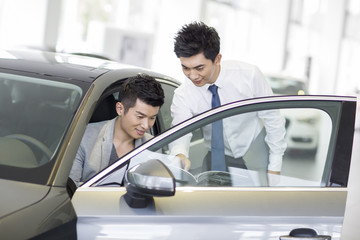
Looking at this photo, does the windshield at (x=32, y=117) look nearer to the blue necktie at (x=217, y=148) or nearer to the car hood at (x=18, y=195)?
the car hood at (x=18, y=195)

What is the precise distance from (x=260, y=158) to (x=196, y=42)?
2.75 feet

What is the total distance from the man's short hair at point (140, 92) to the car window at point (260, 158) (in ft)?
1.69

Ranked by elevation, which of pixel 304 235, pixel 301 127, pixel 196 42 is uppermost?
pixel 196 42

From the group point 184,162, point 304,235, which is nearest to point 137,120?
point 184,162

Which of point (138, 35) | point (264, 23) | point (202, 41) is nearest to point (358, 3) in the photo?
point (264, 23)

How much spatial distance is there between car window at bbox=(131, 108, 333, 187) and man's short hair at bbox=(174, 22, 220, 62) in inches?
27.7

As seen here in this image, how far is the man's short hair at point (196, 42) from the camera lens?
278cm

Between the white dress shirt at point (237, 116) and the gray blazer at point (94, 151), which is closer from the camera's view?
the white dress shirt at point (237, 116)

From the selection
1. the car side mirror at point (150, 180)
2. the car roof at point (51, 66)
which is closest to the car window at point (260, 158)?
the car side mirror at point (150, 180)

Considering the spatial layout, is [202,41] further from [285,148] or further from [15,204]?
[15,204]

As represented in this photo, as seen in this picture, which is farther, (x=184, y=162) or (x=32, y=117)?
(x=32, y=117)

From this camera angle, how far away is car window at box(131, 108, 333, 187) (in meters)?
2.08

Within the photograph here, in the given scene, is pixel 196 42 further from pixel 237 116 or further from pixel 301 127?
pixel 301 127

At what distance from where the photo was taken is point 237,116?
2.17 meters
